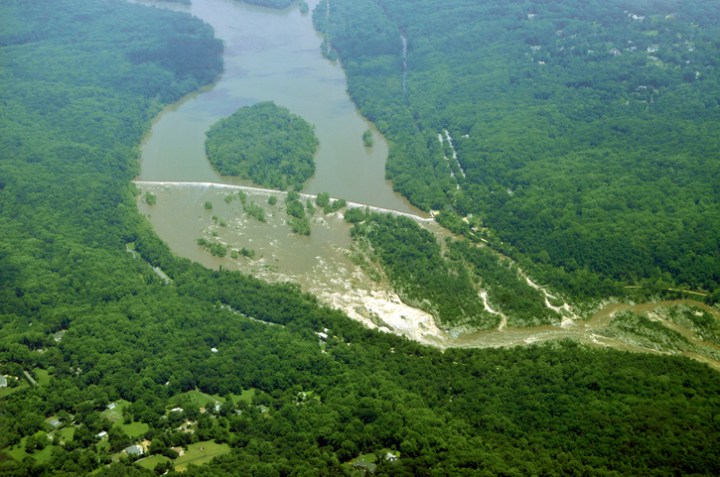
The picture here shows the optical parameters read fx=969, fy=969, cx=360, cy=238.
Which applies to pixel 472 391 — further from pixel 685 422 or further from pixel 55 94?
pixel 55 94

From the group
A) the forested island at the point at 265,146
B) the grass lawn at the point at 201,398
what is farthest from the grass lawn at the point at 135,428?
the forested island at the point at 265,146

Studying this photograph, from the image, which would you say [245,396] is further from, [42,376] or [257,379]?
[42,376]

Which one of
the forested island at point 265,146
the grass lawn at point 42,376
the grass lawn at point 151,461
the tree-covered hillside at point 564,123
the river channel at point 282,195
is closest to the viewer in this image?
the grass lawn at point 151,461

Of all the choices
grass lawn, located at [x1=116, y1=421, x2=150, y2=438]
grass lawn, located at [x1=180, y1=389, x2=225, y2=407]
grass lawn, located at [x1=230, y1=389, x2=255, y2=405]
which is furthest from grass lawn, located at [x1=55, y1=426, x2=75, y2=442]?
grass lawn, located at [x1=230, y1=389, x2=255, y2=405]

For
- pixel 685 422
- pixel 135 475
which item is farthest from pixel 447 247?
pixel 135 475

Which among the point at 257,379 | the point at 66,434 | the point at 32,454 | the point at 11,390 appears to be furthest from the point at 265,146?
the point at 32,454

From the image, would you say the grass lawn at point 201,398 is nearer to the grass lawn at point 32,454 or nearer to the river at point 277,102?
Result: the grass lawn at point 32,454

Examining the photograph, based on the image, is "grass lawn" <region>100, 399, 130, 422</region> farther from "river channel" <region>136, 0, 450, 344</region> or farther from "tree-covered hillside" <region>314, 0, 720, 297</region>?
"tree-covered hillside" <region>314, 0, 720, 297</region>
